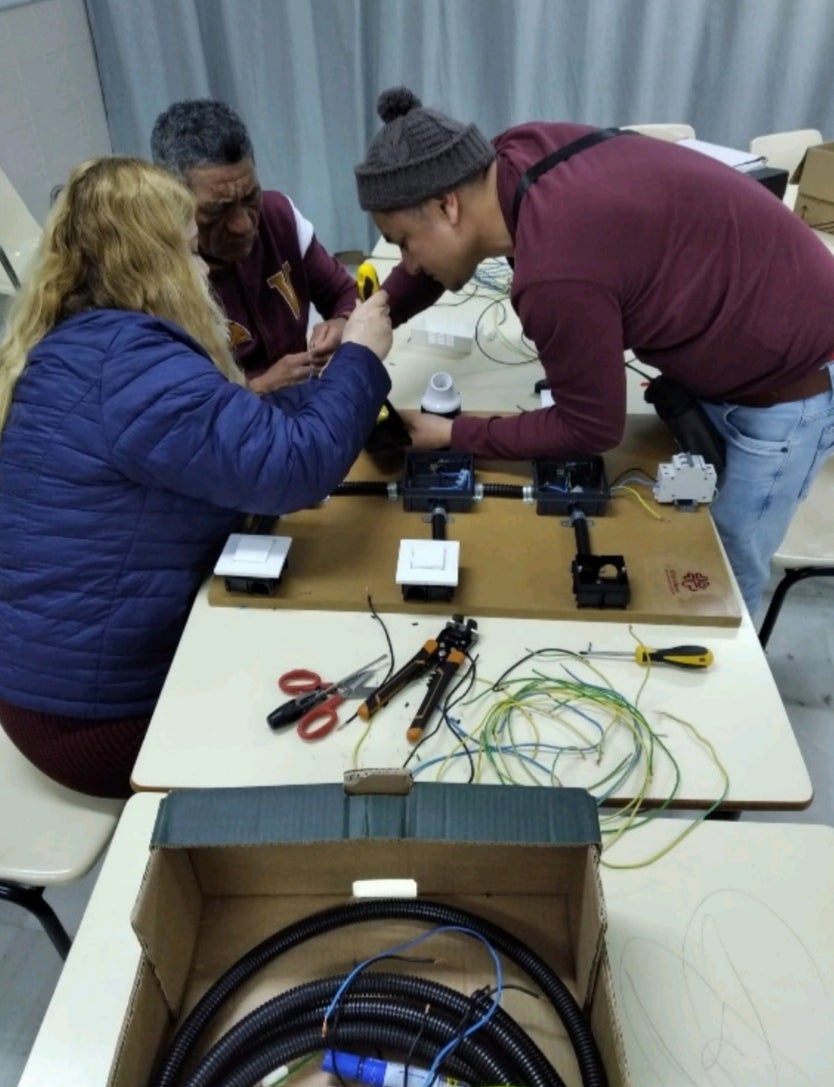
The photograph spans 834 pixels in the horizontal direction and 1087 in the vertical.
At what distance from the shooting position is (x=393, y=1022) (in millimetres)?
744

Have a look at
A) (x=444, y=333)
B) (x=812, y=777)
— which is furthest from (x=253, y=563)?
(x=812, y=777)

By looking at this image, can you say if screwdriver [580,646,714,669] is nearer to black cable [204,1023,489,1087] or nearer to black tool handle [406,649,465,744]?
black tool handle [406,649,465,744]

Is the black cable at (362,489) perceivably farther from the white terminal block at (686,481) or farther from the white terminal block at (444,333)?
the white terminal block at (444,333)

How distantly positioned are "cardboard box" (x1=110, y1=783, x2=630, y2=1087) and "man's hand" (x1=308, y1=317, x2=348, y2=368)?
1.15 meters

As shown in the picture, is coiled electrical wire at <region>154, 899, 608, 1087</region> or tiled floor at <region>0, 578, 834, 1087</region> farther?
tiled floor at <region>0, 578, 834, 1087</region>

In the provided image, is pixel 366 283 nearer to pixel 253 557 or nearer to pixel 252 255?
pixel 252 255

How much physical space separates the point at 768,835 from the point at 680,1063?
27cm

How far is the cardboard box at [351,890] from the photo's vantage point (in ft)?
2.32

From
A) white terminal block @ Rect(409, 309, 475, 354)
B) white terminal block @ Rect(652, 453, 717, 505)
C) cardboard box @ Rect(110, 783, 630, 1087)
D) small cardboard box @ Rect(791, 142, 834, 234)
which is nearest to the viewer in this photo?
cardboard box @ Rect(110, 783, 630, 1087)

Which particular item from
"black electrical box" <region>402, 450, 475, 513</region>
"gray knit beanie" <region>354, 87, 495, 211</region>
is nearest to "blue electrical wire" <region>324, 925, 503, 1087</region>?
"black electrical box" <region>402, 450, 475, 513</region>

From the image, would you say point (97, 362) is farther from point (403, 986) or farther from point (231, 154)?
point (403, 986)

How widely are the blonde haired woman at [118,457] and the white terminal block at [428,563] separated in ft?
0.49

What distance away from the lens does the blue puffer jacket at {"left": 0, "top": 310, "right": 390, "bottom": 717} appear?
3.44 feet

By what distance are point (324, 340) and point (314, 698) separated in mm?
960
